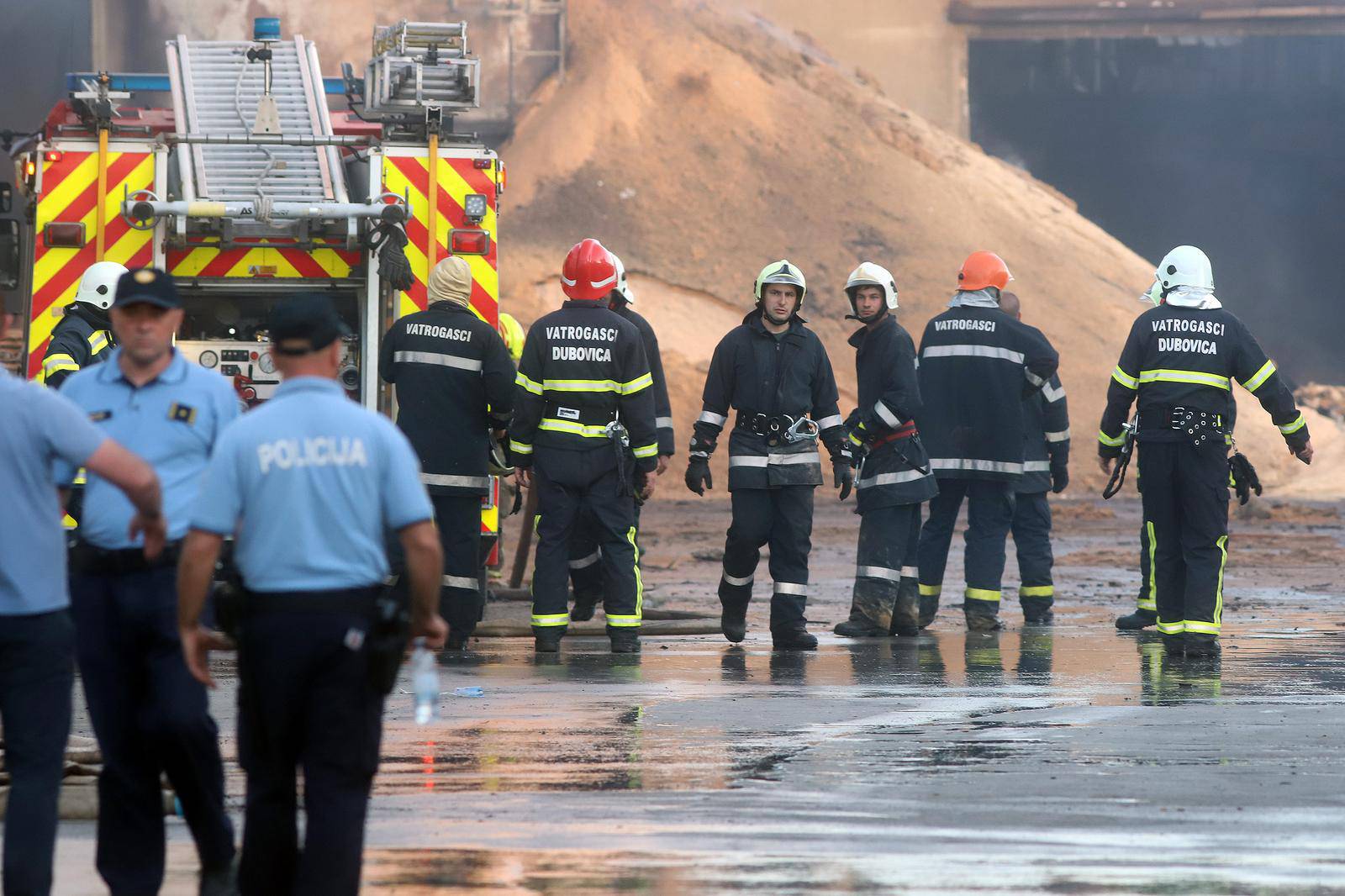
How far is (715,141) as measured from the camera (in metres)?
29.2

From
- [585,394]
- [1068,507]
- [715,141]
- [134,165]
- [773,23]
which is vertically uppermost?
[773,23]

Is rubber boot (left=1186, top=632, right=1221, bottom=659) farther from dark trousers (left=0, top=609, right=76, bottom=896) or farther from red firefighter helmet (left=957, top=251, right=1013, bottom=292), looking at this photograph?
dark trousers (left=0, top=609, right=76, bottom=896)

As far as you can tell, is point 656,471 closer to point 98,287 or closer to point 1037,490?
point 98,287

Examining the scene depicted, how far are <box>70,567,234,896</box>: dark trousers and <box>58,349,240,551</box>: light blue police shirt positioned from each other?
0.18m

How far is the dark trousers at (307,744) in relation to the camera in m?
4.27

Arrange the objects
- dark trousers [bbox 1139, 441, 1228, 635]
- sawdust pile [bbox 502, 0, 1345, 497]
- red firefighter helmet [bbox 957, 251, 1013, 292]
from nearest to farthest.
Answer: dark trousers [bbox 1139, 441, 1228, 635]
red firefighter helmet [bbox 957, 251, 1013, 292]
sawdust pile [bbox 502, 0, 1345, 497]

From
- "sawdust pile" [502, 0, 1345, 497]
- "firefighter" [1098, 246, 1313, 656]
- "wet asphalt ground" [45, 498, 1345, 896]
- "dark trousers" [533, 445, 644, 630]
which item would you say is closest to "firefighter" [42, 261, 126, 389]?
"wet asphalt ground" [45, 498, 1345, 896]

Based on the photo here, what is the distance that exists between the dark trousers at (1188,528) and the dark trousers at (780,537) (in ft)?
5.74

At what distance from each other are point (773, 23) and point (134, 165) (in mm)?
26777

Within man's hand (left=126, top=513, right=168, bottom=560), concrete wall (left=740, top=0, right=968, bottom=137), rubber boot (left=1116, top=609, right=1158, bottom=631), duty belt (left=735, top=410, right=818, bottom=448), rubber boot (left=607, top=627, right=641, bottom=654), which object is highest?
concrete wall (left=740, top=0, right=968, bottom=137)

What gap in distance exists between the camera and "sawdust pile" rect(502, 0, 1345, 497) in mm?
26016

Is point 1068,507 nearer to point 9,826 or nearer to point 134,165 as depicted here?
point 134,165

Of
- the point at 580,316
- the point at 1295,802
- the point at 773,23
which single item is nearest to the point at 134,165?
the point at 580,316

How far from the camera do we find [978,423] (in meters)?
11.1
